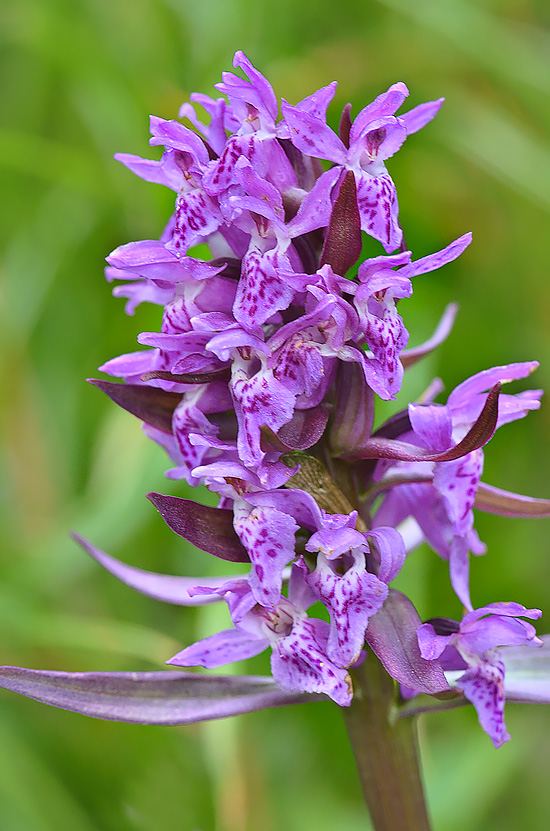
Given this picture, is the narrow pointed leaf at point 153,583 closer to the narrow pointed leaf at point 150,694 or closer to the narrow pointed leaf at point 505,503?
the narrow pointed leaf at point 150,694

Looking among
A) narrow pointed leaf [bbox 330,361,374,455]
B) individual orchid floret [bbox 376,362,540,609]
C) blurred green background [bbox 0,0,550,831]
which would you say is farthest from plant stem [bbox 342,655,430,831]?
blurred green background [bbox 0,0,550,831]

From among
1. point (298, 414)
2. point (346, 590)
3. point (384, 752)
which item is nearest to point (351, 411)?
point (298, 414)

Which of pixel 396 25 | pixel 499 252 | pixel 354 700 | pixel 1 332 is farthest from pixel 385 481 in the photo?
pixel 396 25

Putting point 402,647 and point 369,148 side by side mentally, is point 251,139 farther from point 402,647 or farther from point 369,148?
point 402,647

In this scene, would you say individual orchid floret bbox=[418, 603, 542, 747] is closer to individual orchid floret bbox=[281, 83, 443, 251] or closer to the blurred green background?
individual orchid floret bbox=[281, 83, 443, 251]

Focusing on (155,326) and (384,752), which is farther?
(155,326)

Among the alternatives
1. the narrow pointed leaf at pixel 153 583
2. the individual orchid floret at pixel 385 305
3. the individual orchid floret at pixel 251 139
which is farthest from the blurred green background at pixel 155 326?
the individual orchid floret at pixel 251 139

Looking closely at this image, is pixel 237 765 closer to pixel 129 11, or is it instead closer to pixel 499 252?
pixel 499 252
